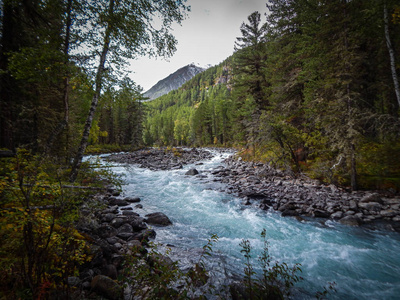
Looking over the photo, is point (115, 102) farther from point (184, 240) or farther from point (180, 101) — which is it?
point (180, 101)

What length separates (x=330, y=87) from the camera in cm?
913

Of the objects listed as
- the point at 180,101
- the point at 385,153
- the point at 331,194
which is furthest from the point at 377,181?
the point at 180,101

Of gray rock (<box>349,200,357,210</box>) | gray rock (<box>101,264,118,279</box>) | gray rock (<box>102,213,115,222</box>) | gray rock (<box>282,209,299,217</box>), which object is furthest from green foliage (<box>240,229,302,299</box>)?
gray rock (<box>102,213,115,222</box>)

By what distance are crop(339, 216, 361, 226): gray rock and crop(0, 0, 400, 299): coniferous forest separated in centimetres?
306

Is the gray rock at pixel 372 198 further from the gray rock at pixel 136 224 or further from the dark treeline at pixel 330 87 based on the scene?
the gray rock at pixel 136 224

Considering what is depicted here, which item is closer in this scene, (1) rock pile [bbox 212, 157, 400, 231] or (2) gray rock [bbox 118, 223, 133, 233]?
(2) gray rock [bbox 118, 223, 133, 233]

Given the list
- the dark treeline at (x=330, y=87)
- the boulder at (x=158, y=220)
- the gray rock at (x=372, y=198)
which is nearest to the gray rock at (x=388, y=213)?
the gray rock at (x=372, y=198)

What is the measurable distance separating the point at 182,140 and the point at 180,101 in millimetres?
66531

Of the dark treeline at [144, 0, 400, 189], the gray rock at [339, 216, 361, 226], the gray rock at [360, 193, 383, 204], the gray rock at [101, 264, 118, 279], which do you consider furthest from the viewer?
the dark treeline at [144, 0, 400, 189]

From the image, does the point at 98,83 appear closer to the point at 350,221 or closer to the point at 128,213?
the point at 128,213

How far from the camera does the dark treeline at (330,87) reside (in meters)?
8.51

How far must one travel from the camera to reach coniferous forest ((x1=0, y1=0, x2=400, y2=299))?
9.21 feet

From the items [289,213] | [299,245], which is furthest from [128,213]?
[289,213]

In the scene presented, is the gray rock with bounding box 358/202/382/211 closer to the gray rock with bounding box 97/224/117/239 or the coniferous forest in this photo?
the coniferous forest
